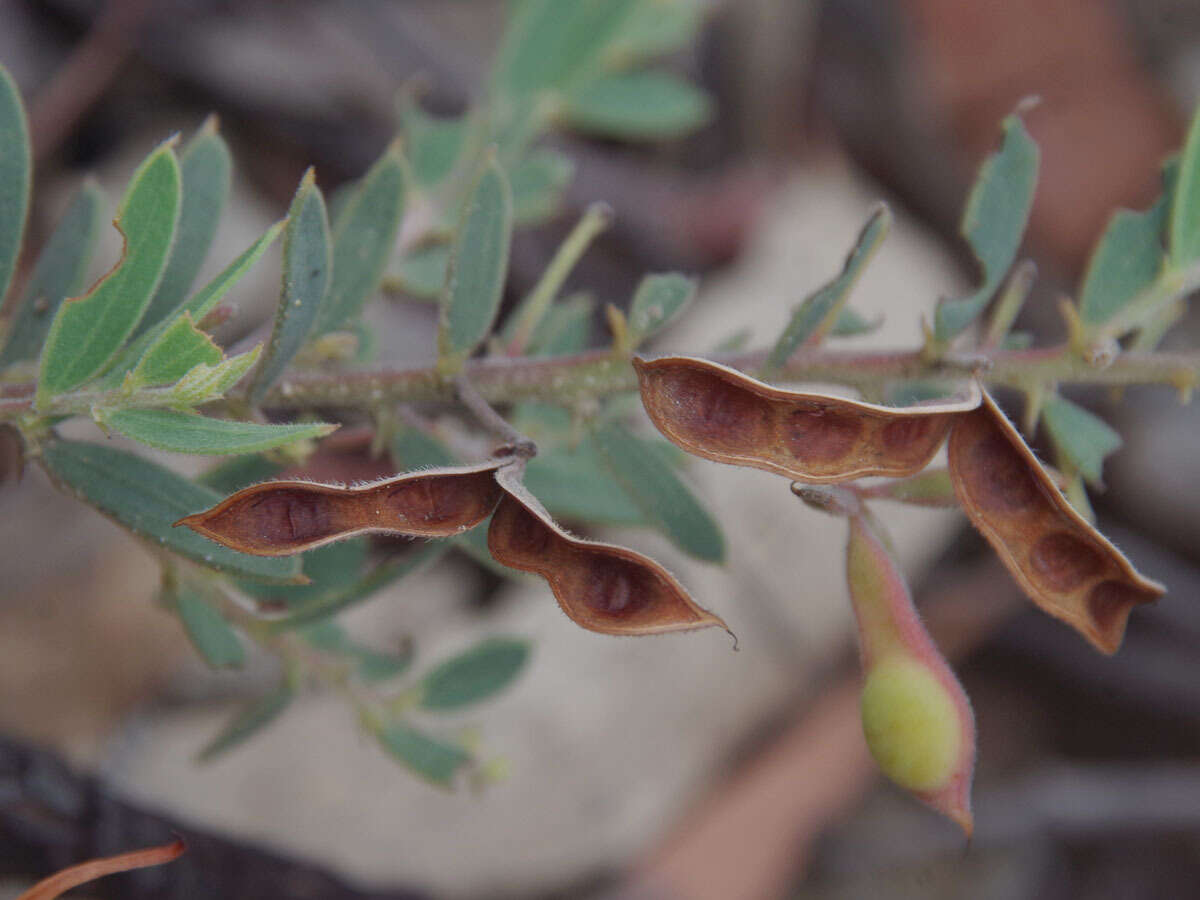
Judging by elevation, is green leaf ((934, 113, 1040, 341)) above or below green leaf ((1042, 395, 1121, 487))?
above

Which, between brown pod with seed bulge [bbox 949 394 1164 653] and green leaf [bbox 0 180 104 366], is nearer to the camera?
brown pod with seed bulge [bbox 949 394 1164 653]

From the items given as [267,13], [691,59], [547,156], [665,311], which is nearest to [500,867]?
[547,156]

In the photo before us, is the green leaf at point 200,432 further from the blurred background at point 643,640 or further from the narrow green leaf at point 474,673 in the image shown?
the blurred background at point 643,640

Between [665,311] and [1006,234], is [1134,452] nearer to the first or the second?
[1006,234]

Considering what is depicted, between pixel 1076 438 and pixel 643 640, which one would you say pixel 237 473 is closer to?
pixel 1076 438

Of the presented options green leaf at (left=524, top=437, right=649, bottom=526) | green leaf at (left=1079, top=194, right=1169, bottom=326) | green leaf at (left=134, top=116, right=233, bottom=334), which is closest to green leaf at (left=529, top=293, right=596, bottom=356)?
green leaf at (left=524, top=437, right=649, bottom=526)

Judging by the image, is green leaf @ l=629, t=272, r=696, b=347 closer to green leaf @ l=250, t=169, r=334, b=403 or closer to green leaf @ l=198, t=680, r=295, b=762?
green leaf @ l=250, t=169, r=334, b=403
